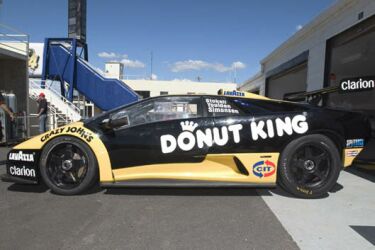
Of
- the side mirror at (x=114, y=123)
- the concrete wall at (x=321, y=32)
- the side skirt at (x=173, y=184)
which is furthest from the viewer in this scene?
the concrete wall at (x=321, y=32)

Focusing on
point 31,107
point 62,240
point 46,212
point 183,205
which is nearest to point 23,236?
point 62,240

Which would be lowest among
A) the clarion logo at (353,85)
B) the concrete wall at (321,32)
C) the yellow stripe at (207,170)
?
the yellow stripe at (207,170)

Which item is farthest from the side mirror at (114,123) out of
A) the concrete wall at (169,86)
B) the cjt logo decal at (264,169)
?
the concrete wall at (169,86)

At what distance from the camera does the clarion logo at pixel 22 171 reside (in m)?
4.16

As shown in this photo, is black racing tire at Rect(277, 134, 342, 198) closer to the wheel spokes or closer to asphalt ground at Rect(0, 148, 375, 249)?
asphalt ground at Rect(0, 148, 375, 249)

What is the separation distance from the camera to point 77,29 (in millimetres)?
41250

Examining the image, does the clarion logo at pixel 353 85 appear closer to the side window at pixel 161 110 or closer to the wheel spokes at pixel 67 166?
the side window at pixel 161 110

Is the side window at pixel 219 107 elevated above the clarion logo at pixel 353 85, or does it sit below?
below

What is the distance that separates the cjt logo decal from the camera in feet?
13.2

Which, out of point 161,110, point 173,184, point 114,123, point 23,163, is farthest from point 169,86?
point 173,184

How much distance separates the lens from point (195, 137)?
159 inches

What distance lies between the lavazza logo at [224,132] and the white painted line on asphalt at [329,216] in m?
0.85

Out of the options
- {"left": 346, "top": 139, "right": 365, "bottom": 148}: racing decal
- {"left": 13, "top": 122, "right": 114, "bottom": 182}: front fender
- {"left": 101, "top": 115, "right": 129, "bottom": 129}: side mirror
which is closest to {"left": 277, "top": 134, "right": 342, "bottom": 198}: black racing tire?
{"left": 346, "top": 139, "right": 365, "bottom": 148}: racing decal

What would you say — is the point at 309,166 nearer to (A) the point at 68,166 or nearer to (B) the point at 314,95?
(B) the point at 314,95
